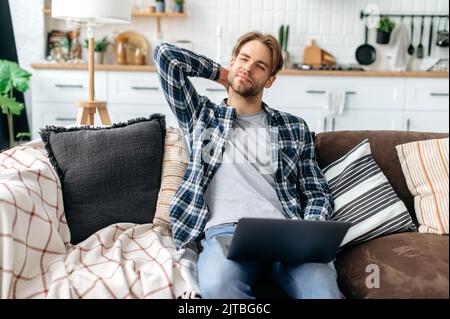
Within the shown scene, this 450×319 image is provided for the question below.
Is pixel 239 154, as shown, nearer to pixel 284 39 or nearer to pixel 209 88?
pixel 209 88

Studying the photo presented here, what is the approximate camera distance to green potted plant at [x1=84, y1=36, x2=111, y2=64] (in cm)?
475

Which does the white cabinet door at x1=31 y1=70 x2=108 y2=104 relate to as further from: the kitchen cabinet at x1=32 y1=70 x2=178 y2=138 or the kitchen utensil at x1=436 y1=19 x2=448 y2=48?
the kitchen utensil at x1=436 y1=19 x2=448 y2=48

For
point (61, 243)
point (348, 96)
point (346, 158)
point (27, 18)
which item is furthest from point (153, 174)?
point (27, 18)

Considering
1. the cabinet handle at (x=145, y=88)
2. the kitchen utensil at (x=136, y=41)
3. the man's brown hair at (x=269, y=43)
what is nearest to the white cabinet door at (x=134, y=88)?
the cabinet handle at (x=145, y=88)

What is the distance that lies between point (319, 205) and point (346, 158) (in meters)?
0.27

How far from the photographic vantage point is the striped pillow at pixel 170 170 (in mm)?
2082

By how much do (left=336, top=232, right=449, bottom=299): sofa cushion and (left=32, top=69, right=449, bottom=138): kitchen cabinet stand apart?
2.55 metres

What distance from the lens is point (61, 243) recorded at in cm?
185

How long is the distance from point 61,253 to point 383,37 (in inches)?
146

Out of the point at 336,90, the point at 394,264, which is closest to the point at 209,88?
the point at 336,90

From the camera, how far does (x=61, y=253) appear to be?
1839mm

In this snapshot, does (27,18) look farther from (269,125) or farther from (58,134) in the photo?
(269,125)
